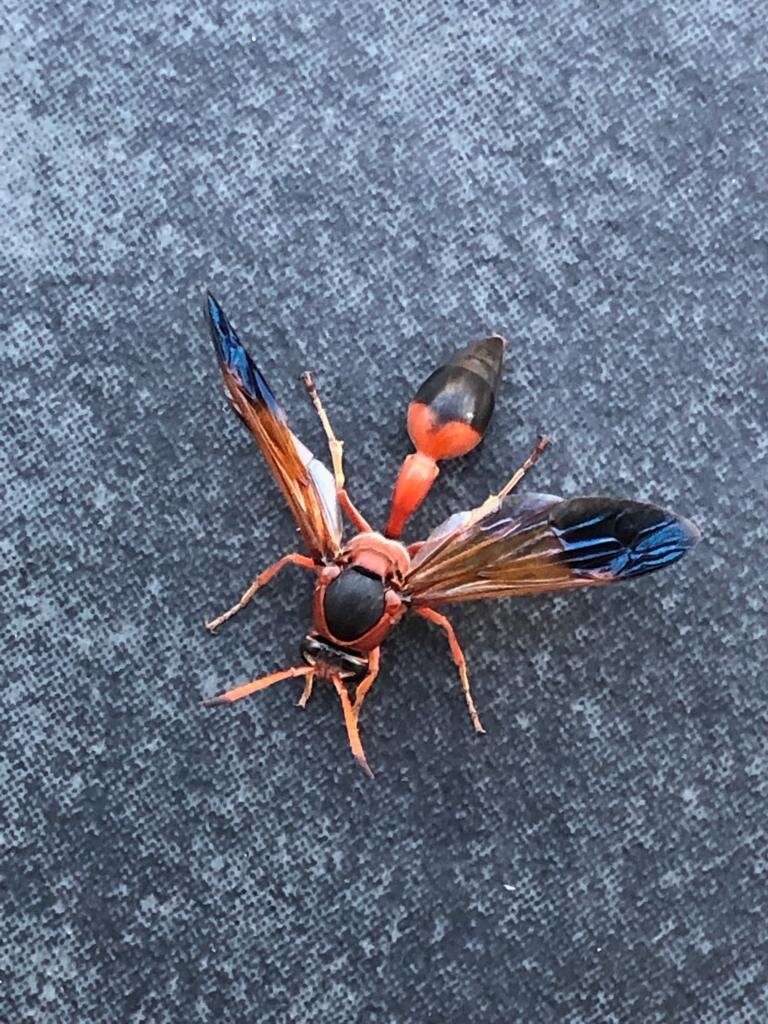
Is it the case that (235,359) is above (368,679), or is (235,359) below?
above

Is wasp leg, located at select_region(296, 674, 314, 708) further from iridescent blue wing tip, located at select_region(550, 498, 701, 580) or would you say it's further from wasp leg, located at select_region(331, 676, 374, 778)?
iridescent blue wing tip, located at select_region(550, 498, 701, 580)

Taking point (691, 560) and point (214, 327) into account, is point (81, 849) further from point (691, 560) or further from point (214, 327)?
point (691, 560)

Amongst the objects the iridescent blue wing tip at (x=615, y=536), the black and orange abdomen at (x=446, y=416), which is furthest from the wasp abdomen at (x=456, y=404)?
the iridescent blue wing tip at (x=615, y=536)

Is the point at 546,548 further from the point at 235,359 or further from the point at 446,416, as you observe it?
the point at 235,359

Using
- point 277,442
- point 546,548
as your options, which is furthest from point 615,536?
point 277,442

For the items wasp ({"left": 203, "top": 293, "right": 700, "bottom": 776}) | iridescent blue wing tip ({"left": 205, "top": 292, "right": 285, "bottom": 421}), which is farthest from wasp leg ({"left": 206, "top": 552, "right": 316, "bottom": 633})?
iridescent blue wing tip ({"left": 205, "top": 292, "right": 285, "bottom": 421})
